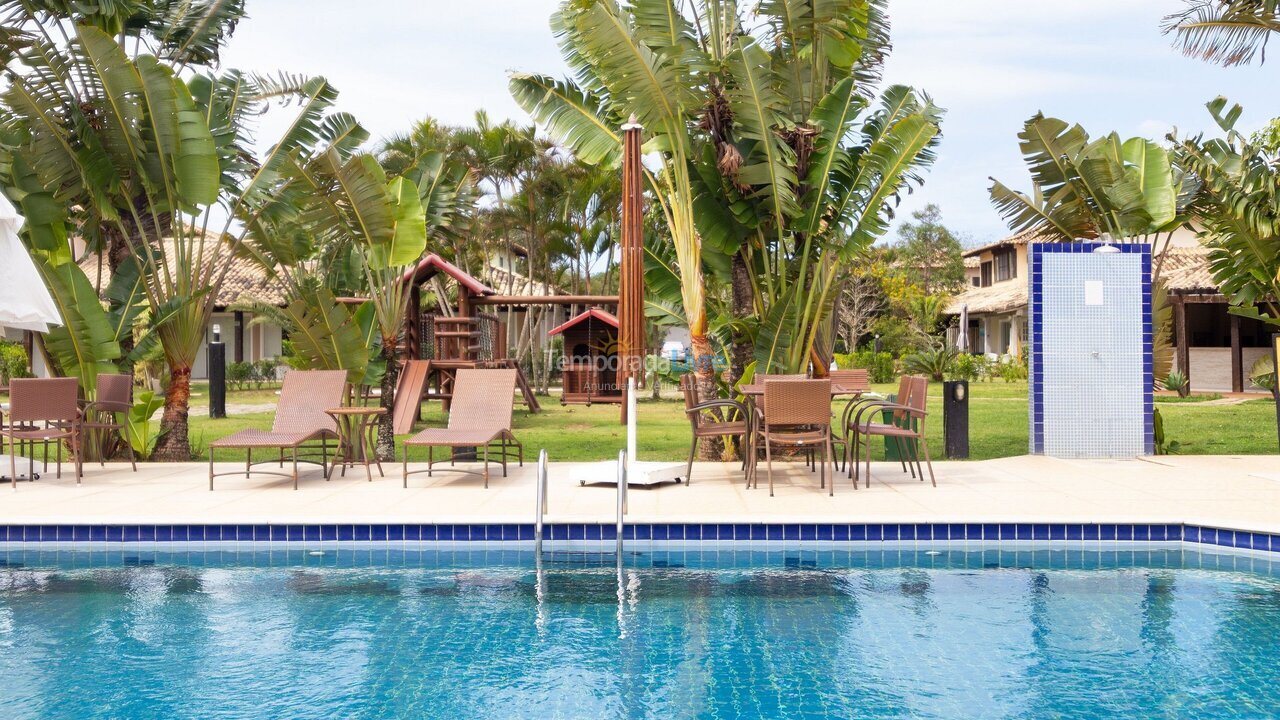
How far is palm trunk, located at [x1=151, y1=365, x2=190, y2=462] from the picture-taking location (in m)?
11.1

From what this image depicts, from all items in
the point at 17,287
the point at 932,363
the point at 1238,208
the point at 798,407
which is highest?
the point at 1238,208

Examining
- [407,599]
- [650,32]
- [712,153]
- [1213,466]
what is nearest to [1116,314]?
[1213,466]

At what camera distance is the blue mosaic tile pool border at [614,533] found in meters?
6.58

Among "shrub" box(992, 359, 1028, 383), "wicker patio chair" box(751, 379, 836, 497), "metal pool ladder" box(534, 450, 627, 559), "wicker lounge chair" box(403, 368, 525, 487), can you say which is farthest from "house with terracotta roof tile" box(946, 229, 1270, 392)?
"metal pool ladder" box(534, 450, 627, 559)

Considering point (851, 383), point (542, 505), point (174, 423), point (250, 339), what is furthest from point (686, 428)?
point (250, 339)

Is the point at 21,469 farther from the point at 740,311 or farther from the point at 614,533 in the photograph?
the point at 740,311

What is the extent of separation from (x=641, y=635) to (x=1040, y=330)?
7212 mm

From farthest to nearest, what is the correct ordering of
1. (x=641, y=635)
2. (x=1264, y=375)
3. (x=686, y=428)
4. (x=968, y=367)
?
(x=968, y=367)
(x=1264, y=375)
(x=686, y=428)
(x=641, y=635)

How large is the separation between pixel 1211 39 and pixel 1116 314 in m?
3.11

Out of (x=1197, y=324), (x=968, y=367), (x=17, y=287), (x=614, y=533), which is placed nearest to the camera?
(x=614, y=533)

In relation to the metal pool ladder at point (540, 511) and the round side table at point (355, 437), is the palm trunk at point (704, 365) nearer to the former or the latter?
the round side table at point (355, 437)

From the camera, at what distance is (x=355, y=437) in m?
10.5

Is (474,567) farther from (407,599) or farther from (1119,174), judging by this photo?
(1119,174)

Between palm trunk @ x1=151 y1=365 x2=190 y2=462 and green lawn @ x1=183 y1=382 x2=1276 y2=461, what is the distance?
2.43ft
